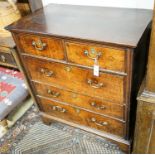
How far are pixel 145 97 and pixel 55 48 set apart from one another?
1.72ft

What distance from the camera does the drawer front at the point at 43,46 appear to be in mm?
1061

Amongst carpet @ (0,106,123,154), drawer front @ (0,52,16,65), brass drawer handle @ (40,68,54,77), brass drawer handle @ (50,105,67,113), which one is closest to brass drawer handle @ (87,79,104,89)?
brass drawer handle @ (40,68,54,77)

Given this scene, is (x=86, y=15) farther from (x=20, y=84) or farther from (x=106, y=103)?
(x=20, y=84)

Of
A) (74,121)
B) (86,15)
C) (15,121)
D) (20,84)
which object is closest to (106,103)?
(74,121)

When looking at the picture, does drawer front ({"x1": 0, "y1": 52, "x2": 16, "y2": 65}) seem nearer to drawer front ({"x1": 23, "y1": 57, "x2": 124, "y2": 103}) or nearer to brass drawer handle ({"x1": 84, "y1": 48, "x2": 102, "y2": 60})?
drawer front ({"x1": 23, "y1": 57, "x2": 124, "y2": 103})

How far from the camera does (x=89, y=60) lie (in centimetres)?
102

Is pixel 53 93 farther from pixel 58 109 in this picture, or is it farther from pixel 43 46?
pixel 43 46

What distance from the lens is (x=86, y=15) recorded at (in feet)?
3.87

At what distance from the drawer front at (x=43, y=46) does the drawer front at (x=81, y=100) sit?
29 centimetres

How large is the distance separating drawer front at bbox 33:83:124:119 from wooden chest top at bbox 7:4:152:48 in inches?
16.8

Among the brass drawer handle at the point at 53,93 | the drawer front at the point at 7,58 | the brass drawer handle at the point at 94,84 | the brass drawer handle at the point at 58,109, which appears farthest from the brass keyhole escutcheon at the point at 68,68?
the drawer front at the point at 7,58

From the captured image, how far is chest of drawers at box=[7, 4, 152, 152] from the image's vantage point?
942 mm

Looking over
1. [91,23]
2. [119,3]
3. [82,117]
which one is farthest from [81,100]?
[119,3]

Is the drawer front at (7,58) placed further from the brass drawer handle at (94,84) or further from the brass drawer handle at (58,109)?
the brass drawer handle at (94,84)
